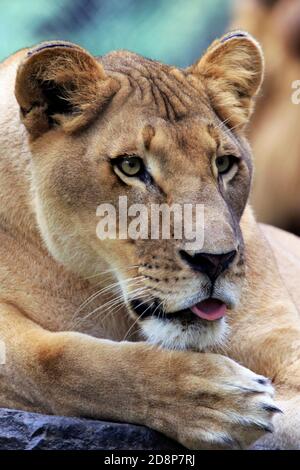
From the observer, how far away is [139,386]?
219 centimetres

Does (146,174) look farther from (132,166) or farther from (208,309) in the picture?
(208,309)

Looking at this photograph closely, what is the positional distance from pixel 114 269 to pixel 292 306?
539 millimetres

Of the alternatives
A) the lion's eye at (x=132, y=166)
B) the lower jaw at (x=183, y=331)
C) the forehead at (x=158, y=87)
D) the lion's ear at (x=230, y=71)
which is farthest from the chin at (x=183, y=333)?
the lion's ear at (x=230, y=71)

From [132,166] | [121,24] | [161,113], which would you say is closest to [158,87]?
[161,113]

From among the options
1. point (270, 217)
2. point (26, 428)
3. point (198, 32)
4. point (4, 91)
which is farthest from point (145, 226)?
point (198, 32)

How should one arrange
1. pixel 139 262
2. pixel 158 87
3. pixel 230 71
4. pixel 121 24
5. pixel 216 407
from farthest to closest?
pixel 121 24
pixel 230 71
pixel 158 87
pixel 139 262
pixel 216 407

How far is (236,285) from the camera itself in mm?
2211

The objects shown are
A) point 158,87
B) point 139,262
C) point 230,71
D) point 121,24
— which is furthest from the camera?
point 121,24

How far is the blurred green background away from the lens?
Answer: 14.5 ft

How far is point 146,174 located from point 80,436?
52 centimetres

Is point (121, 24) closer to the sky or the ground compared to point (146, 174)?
closer to the sky

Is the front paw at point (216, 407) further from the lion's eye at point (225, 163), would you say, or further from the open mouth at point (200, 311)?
the lion's eye at point (225, 163)

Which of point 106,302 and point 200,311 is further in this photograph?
point 106,302

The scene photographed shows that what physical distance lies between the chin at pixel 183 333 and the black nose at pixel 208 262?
11 cm
